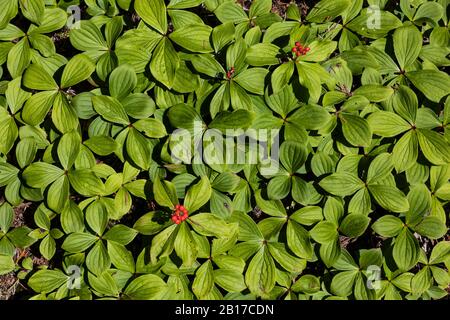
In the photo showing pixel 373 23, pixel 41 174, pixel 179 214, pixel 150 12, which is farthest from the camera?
pixel 373 23

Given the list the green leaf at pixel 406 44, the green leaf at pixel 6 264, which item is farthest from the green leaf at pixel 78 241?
the green leaf at pixel 406 44

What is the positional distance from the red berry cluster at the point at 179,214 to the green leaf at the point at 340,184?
2.37 ft

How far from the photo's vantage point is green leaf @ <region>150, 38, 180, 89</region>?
7.68 ft

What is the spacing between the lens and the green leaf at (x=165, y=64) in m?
2.34

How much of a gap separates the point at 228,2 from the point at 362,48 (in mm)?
767

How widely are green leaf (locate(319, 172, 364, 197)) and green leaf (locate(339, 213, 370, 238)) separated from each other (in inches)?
4.9

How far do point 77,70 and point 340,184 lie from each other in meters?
1.48

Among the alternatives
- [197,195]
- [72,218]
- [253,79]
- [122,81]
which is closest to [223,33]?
[253,79]

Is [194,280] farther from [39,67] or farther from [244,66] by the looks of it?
[39,67]

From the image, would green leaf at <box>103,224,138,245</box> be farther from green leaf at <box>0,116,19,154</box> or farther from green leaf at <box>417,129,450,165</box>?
green leaf at <box>417,129,450,165</box>

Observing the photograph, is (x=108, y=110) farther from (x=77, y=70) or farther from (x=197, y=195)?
(x=197, y=195)

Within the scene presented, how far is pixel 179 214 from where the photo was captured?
88.3 inches

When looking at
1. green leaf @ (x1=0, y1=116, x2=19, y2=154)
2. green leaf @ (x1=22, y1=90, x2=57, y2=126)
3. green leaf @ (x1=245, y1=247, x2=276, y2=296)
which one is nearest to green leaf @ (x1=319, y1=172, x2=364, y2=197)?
green leaf @ (x1=245, y1=247, x2=276, y2=296)

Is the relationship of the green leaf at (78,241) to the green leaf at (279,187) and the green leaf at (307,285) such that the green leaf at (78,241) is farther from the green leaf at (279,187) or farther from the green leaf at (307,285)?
the green leaf at (307,285)
